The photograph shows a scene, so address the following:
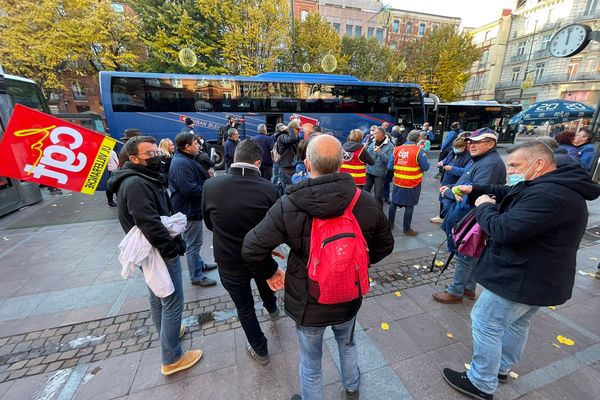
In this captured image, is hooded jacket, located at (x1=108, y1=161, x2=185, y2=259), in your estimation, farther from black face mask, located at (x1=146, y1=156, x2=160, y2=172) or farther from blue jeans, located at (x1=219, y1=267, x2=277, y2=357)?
blue jeans, located at (x1=219, y1=267, x2=277, y2=357)

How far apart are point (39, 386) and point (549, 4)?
51624mm

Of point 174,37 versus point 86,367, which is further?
point 174,37

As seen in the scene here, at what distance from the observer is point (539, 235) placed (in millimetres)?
1592

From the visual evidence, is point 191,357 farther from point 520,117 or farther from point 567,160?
point 520,117

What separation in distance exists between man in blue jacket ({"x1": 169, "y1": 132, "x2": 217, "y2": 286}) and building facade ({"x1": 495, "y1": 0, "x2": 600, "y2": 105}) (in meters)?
32.4

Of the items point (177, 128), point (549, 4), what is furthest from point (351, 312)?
point (549, 4)

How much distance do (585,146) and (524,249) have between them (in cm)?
487

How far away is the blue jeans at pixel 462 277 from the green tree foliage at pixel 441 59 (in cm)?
2500

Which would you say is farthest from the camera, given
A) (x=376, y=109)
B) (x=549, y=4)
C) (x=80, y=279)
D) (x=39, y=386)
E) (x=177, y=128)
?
(x=549, y=4)

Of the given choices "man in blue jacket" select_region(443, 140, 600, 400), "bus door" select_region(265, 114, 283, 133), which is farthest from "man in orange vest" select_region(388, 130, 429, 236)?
"bus door" select_region(265, 114, 283, 133)

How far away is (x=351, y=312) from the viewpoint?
5.45 feet

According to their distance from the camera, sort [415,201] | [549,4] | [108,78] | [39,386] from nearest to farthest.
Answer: [39,386]
[415,201]
[108,78]
[549,4]

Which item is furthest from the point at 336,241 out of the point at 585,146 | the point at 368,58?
the point at 368,58

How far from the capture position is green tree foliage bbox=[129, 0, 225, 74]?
14930mm
